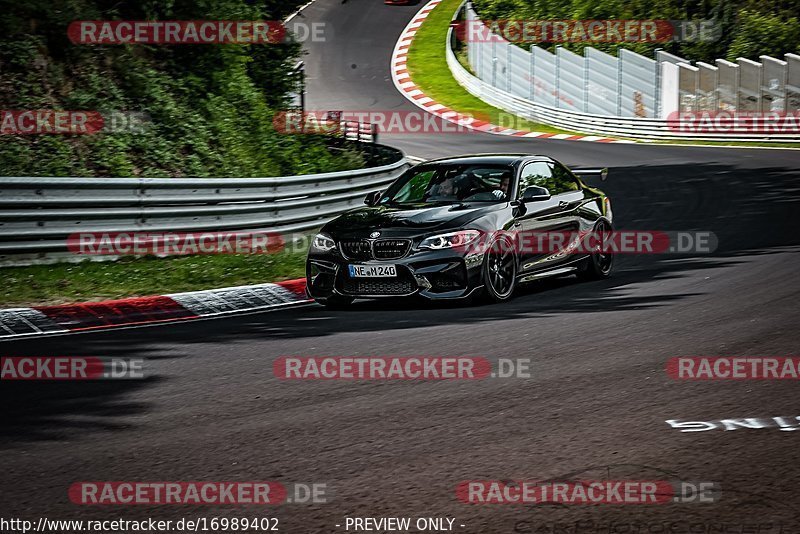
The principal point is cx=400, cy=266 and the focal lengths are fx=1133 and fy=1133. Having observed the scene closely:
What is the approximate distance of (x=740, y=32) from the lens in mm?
43250

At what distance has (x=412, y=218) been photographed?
11008 millimetres

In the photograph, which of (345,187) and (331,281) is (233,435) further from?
(345,187)

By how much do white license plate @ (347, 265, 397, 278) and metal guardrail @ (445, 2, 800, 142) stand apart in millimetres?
26664

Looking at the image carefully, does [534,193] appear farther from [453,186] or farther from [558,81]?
[558,81]

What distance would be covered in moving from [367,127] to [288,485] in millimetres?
33479

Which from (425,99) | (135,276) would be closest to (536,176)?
(135,276)

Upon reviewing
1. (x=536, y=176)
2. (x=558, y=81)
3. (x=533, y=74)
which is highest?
(x=533, y=74)

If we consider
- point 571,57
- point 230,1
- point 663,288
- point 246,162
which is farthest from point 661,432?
point 571,57

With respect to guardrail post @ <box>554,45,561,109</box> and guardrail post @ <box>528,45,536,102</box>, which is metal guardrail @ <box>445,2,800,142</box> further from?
guardrail post @ <box>554,45,561,109</box>

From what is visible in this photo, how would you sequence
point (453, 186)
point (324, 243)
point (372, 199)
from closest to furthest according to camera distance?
1. point (324, 243)
2. point (453, 186)
3. point (372, 199)

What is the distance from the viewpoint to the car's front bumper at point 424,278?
10609 millimetres

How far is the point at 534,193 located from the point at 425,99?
36805 mm

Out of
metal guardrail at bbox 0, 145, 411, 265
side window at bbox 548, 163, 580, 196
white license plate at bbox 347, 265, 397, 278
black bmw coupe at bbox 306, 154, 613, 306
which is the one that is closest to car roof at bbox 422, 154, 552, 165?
black bmw coupe at bbox 306, 154, 613, 306

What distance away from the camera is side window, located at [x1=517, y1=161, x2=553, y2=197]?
1191cm
